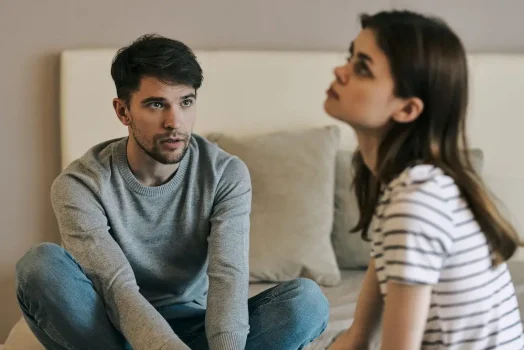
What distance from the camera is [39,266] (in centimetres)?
168

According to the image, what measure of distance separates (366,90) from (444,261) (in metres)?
0.29

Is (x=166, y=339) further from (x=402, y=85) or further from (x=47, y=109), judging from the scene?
(x=47, y=109)

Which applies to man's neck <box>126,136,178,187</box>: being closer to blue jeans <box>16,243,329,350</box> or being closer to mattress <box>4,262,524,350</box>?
blue jeans <box>16,243,329,350</box>

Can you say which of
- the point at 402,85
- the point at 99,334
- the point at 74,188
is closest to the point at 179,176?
the point at 74,188

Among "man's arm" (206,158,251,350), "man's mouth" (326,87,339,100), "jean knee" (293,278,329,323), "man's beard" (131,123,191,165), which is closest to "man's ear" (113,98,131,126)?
"man's beard" (131,123,191,165)

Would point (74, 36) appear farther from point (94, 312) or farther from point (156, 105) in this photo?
point (94, 312)

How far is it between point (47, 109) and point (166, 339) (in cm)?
125

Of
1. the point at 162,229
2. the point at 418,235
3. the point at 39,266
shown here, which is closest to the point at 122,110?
the point at 162,229

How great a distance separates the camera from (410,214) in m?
1.17

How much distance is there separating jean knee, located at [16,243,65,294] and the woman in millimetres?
726

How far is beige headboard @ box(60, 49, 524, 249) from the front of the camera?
248 cm

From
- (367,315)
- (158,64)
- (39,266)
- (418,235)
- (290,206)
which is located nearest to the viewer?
(418,235)

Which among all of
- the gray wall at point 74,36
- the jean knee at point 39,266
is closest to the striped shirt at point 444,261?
the jean knee at point 39,266

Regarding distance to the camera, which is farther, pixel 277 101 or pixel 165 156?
pixel 277 101
